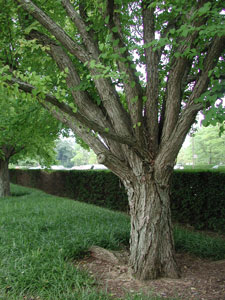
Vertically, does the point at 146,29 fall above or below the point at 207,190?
above

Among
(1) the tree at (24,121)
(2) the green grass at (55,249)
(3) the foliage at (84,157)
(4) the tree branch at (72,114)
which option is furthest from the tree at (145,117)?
(3) the foliage at (84,157)

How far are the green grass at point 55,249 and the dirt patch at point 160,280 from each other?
212 mm

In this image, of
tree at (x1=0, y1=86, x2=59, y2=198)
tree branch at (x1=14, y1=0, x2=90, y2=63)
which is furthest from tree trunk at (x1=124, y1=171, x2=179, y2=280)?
tree at (x1=0, y1=86, x2=59, y2=198)

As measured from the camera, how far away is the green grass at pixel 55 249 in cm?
280

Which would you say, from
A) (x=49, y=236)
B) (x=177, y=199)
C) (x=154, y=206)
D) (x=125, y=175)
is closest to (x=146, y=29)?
(x=125, y=175)

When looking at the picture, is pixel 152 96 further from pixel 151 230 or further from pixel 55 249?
pixel 55 249

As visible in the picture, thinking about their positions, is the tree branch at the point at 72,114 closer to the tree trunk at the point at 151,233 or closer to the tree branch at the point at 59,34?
the tree trunk at the point at 151,233

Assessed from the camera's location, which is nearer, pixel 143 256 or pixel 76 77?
pixel 143 256

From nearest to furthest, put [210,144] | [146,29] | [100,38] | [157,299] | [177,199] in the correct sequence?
[157,299]
[146,29]
[100,38]
[177,199]
[210,144]

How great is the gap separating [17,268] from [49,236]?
1110 millimetres

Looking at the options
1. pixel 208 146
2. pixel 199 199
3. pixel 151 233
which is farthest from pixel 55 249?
Result: pixel 208 146

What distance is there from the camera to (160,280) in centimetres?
317

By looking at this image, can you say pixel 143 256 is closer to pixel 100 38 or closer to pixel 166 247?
pixel 166 247

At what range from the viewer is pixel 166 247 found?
3.31m
